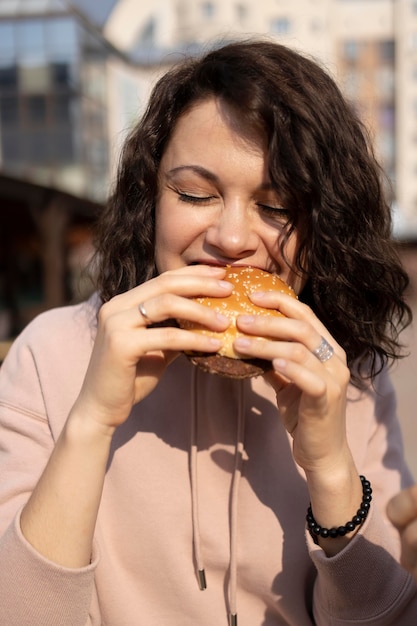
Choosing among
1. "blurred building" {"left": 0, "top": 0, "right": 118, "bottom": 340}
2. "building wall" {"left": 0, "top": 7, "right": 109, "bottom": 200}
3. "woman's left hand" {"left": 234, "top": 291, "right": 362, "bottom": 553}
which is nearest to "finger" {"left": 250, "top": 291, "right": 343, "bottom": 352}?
"woman's left hand" {"left": 234, "top": 291, "right": 362, "bottom": 553}

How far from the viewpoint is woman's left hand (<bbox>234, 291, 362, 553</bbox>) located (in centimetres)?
121

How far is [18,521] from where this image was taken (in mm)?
1285

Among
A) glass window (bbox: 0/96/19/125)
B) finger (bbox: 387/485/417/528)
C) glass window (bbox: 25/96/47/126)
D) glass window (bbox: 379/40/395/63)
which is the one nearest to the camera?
finger (bbox: 387/485/417/528)

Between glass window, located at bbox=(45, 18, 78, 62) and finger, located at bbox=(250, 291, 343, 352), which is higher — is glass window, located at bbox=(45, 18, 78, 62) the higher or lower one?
the higher one

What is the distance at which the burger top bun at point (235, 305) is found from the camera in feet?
4.50

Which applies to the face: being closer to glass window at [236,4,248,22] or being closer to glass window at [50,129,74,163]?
glass window at [50,129,74,163]

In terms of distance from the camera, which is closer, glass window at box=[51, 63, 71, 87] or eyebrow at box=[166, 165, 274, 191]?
eyebrow at box=[166, 165, 274, 191]

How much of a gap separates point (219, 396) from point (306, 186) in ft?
2.13

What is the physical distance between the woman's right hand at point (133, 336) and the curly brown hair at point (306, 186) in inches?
15.2

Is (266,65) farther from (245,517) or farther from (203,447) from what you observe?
(245,517)

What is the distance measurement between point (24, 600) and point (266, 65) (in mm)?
1382

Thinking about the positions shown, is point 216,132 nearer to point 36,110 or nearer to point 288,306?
point 288,306

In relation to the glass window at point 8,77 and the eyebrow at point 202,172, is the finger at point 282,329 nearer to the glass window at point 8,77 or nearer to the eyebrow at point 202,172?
the eyebrow at point 202,172

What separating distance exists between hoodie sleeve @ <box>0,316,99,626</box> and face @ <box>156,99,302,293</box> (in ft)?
1.76
